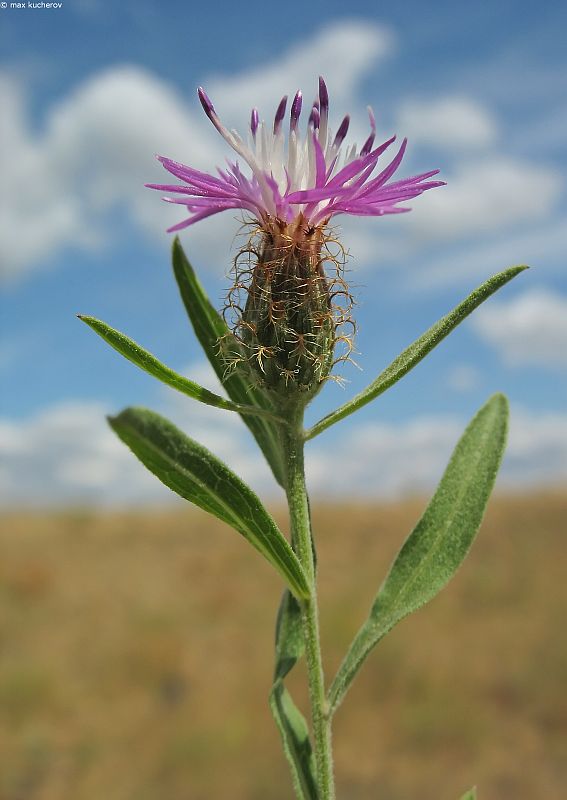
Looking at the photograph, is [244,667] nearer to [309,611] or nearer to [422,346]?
[309,611]

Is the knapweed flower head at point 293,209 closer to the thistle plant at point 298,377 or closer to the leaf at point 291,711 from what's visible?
the thistle plant at point 298,377

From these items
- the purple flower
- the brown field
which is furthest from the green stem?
the brown field

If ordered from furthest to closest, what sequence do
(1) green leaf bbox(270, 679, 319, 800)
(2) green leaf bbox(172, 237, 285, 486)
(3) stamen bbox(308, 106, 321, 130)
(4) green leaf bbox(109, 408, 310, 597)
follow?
(2) green leaf bbox(172, 237, 285, 486)
(3) stamen bbox(308, 106, 321, 130)
(1) green leaf bbox(270, 679, 319, 800)
(4) green leaf bbox(109, 408, 310, 597)

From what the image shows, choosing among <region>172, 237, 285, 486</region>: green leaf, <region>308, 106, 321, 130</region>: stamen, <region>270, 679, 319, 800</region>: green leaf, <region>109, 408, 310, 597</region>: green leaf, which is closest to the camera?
<region>109, 408, 310, 597</region>: green leaf

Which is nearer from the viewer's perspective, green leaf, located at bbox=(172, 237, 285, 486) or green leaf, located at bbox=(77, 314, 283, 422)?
green leaf, located at bbox=(77, 314, 283, 422)

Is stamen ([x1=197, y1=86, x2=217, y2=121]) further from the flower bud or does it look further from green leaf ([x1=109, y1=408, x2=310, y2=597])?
green leaf ([x1=109, y1=408, x2=310, y2=597])

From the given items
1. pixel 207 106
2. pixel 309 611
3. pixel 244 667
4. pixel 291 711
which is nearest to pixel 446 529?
pixel 309 611

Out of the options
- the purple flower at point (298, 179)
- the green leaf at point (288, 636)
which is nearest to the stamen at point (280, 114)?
the purple flower at point (298, 179)
